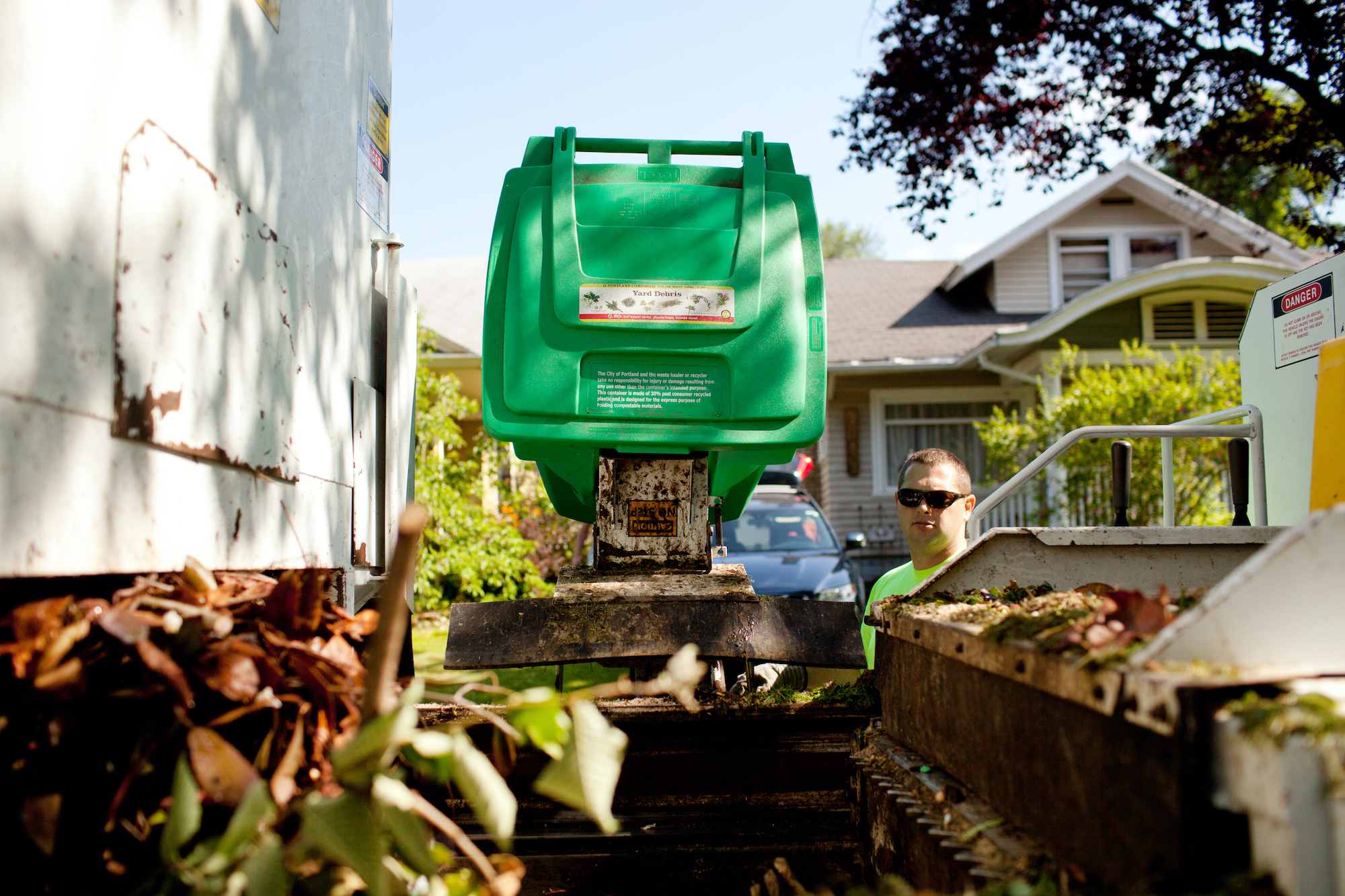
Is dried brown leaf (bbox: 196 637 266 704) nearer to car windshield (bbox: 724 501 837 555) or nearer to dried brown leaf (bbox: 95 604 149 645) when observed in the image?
dried brown leaf (bbox: 95 604 149 645)

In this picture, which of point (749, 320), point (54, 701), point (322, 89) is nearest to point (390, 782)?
point (54, 701)

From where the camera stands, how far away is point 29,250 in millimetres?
1276

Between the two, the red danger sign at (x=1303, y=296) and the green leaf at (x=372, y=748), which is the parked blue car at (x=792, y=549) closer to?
the red danger sign at (x=1303, y=296)

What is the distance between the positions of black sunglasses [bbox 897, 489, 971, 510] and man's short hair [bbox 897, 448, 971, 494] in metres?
0.04

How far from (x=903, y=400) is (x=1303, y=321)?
12.2 meters

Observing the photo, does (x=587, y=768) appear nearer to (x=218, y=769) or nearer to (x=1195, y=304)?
(x=218, y=769)

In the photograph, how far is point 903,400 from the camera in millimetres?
15984

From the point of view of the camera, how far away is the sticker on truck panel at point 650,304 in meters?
2.67

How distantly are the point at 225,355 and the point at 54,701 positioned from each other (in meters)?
0.87

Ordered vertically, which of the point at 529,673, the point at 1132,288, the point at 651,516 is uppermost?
the point at 1132,288

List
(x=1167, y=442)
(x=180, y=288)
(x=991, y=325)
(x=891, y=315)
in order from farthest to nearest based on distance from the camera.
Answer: (x=891, y=315) < (x=991, y=325) < (x=1167, y=442) < (x=180, y=288)

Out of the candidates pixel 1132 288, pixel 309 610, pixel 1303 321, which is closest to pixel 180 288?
pixel 309 610

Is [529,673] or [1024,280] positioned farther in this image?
[1024,280]

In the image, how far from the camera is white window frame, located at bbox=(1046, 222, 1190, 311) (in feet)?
52.7
